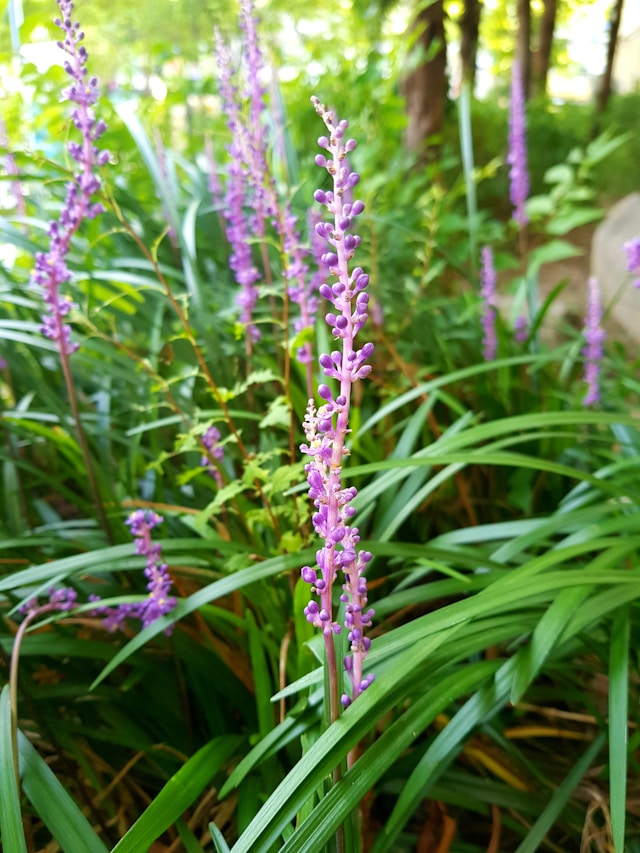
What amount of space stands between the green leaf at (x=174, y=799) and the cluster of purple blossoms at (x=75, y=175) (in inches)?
25.4

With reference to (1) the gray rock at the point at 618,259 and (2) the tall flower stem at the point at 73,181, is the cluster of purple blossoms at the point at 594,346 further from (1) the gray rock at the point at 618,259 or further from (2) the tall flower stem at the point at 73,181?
(1) the gray rock at the point at 618,259

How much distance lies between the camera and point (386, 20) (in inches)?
213

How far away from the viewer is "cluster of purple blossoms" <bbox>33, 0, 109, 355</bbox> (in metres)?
0.95

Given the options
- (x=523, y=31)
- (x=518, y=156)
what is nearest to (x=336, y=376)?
(x=518, y=156)

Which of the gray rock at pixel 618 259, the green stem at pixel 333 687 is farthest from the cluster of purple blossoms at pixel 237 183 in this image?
the gray rock at pixel 618 259

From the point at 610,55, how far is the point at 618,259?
4.04m

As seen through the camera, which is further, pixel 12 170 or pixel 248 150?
pixel 12 170

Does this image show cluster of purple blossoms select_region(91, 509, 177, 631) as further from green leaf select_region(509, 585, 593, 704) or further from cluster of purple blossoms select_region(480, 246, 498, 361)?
cluster of purple blossoms select_region(480, 246, 498, 361)

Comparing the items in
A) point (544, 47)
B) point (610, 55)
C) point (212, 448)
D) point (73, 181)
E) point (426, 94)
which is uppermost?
point (544, 47)

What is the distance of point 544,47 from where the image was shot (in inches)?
321

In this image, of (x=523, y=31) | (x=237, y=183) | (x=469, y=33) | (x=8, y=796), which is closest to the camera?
(x=8, y=796)

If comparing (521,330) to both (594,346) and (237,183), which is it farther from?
(237,183)

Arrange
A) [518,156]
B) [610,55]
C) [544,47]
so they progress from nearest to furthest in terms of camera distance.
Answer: [518,156] → [610,55] → [544,47]

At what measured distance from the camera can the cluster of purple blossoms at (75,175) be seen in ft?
3.11
